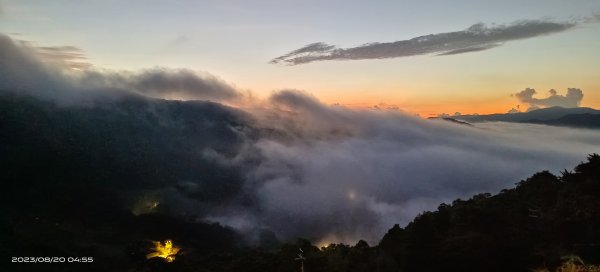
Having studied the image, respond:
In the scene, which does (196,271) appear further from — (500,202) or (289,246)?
(500,202)

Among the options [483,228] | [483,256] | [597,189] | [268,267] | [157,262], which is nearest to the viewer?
[597,189]

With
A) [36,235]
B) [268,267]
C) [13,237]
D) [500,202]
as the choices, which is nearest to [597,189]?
[500,202]

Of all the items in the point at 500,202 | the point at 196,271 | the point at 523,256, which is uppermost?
the point at 500,202

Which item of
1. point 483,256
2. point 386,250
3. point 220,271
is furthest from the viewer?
point 220,271

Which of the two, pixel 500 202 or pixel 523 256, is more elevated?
pixel 500 202

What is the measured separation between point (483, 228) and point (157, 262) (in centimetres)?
10235

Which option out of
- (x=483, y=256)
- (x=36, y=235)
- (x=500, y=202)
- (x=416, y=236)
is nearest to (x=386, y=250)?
(x=416, y=236)

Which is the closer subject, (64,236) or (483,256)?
(483,256)

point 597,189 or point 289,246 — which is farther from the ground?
point 597,189

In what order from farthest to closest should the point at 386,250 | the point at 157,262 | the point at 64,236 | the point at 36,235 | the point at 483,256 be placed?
1. the point at 64,236
2. the point at 36,235
3. the point at 157,262
4. the point at 386,250
5. the point at 483,256

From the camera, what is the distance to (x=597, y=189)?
36.6 m

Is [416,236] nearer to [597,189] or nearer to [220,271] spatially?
[597,189]

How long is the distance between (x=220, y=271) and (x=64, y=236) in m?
107

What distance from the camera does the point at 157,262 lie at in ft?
406
